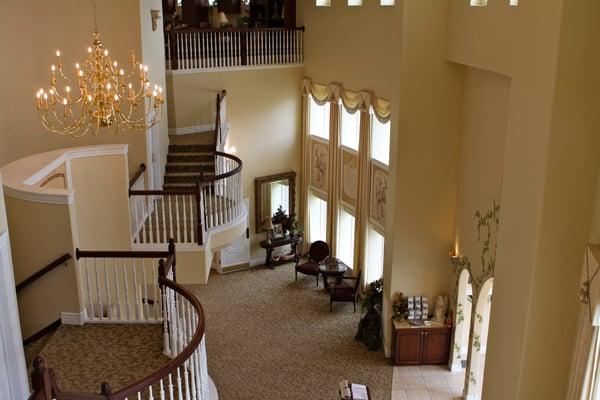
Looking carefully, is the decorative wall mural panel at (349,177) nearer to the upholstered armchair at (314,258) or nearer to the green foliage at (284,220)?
the upholstered armchair at (314,258)

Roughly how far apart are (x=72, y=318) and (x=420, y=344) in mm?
5770

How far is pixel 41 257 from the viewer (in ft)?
25.8

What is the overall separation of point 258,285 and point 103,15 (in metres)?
6.99

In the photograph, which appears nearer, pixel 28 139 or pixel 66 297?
pixel 66 297

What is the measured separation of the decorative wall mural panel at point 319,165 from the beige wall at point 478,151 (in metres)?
5.33

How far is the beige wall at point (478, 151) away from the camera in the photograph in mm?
8703

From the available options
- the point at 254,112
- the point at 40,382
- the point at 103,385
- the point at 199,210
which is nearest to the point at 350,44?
the point at 254,112

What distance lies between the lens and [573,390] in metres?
5.76

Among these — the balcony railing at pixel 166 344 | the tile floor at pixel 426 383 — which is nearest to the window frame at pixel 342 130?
the tile floor at pixel 426 383

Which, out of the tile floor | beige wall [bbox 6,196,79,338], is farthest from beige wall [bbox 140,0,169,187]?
the tile floor

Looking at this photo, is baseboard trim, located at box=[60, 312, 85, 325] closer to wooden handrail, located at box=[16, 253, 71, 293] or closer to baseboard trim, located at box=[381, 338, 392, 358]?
wooden handrail, located at box=[16, 253, 71, 293]

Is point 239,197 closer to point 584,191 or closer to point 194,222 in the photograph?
point 194,222

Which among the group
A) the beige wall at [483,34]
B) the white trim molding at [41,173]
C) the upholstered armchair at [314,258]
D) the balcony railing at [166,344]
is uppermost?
the beige wall at [483,34]

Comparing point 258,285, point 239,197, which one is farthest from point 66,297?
point 258,285
